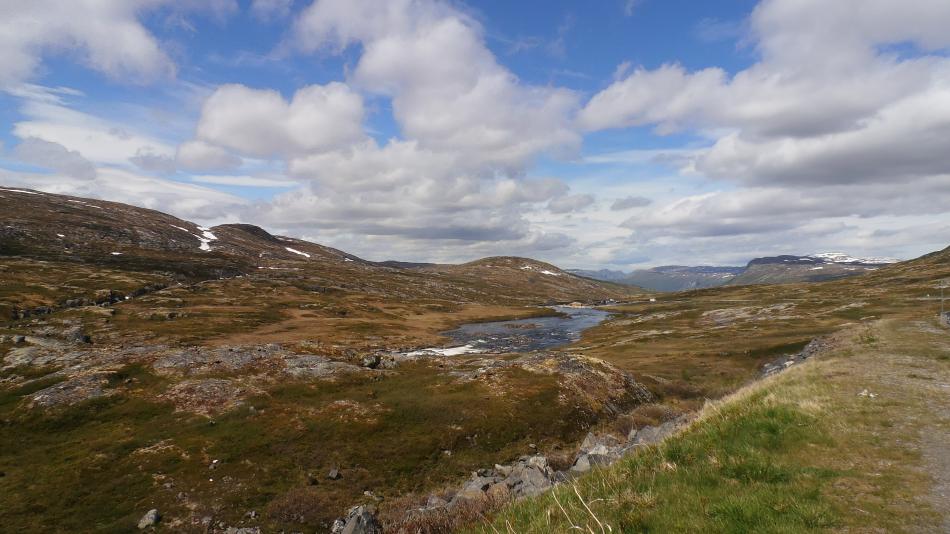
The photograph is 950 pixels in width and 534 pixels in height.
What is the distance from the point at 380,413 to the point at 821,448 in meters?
37.2

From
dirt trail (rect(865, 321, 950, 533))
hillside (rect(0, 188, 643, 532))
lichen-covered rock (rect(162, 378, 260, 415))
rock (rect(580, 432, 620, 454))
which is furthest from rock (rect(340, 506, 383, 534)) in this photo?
lichen-covered rock (rect(162, 378, 260, 415))

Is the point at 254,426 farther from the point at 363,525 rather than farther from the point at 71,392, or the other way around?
the point at 363,525

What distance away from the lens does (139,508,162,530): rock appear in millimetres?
26938

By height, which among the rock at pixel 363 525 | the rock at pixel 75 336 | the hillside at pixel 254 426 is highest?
the rock at pixel 363 525

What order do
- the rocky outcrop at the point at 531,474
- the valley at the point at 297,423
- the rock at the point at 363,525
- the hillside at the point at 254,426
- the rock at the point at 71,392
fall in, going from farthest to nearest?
the rock at the point at 71,392
the hillside at the point at 254,426
the valley at the point at 297,423
the rock at the point at 363,525
the rocky outcrop at the point at 531,474

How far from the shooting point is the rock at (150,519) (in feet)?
88.4

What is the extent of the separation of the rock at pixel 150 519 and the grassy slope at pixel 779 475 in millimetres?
26895

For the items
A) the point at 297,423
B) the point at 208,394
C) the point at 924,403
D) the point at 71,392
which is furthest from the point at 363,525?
the point at 71,392

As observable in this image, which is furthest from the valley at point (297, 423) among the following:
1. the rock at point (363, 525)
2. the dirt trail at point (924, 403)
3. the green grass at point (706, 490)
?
the dirt trail at point (924, 403)

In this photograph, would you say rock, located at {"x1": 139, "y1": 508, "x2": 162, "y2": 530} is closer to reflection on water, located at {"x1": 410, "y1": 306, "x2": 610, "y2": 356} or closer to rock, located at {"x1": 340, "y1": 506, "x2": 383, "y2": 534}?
rock, located at {"x1": 340, "y1": 506, "x2": 383, "y2": 534}

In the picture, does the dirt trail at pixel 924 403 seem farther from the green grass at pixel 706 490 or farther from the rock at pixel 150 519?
the rock at pixel 150 519

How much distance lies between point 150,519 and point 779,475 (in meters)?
33.2

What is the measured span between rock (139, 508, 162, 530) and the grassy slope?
26895 millimetres

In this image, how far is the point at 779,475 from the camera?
1181cm
